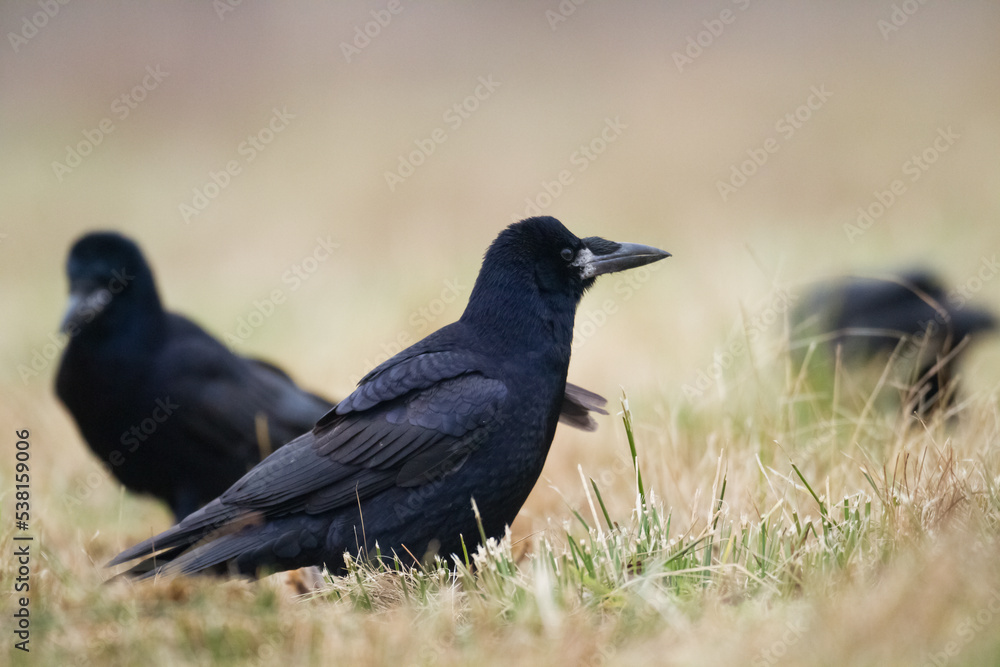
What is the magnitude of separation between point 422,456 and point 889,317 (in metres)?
3.75

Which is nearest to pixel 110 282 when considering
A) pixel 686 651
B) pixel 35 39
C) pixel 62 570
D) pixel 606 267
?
pixel 62 570

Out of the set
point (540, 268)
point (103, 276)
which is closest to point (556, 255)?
point (540, 268)

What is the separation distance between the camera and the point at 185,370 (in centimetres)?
461

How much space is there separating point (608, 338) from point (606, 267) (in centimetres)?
313

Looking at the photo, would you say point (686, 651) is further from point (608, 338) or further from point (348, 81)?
point (348, 81)

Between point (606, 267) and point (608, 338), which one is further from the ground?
point (606, 267)

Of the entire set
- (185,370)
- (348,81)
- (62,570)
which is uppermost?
(348,81)

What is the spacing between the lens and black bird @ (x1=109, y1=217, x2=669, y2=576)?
10.5 ft

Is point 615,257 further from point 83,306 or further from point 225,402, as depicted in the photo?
point 83,306

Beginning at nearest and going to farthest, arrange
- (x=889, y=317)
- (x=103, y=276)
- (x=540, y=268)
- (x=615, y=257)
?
(x=540, y=268)
(x=615, y=257)
(x=103, y=276)
(x=889, y=317)

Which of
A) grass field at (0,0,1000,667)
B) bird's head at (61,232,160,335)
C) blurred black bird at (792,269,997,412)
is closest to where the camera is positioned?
grass field at (0,0,1000,667)

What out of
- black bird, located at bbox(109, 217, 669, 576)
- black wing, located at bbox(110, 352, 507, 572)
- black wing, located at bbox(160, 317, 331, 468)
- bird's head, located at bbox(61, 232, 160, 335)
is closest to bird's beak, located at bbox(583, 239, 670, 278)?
black bird, located at bbox(109, 217, 669, 576)

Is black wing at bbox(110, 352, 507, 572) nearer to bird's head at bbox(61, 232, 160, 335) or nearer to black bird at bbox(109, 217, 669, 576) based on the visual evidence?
black bird at bbox(109, 217, 669, 576)

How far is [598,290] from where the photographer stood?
28.6 ft
